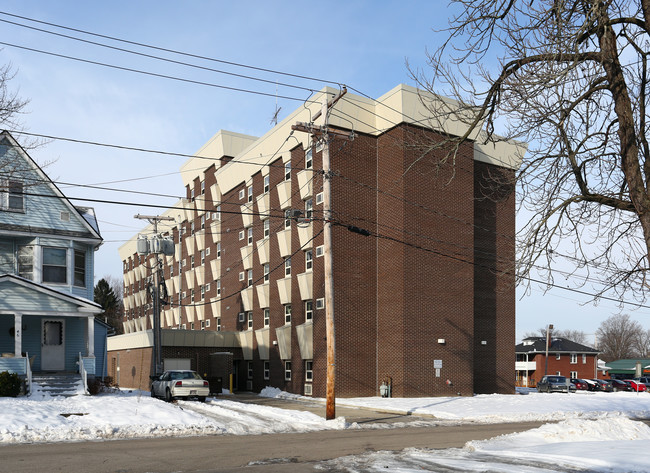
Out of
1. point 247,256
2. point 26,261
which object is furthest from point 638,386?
point 26,261

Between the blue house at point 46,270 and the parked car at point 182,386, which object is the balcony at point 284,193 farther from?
the parked car at point 182,386

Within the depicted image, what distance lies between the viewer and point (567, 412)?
90.2 feet

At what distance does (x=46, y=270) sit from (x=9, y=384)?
24.2 ft

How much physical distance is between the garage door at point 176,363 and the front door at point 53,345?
528 inches

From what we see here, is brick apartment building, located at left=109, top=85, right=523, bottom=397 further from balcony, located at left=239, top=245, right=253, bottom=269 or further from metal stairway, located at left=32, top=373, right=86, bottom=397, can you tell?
metal stairway, located at left=32, top=373, right=86, bottom=397

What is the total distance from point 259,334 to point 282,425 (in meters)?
23.4

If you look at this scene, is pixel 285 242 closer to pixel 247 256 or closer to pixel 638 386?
pixel 247 256

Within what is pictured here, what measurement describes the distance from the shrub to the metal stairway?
178 cm

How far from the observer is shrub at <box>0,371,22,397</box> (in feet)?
79.7

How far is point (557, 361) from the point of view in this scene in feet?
238

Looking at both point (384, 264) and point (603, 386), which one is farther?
point (603, 386)

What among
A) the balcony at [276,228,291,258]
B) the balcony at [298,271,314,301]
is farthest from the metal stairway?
the balcony at [276,228,291,258]

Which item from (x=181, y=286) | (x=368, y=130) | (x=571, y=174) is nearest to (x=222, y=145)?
(x=181, y=286)

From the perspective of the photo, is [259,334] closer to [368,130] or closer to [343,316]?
[343,316]
